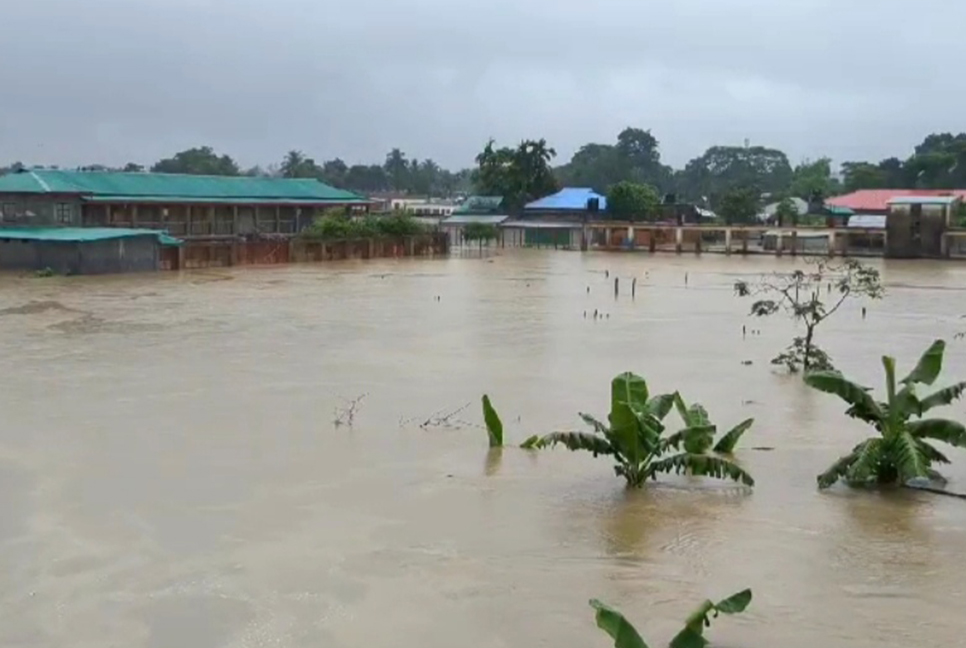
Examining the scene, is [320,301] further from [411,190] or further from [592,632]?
[411,190]

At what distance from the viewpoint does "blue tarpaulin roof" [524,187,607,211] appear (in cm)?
6681

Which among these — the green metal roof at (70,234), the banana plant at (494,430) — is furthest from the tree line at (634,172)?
the banana plant at (494,430)

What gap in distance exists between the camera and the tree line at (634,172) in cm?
7112

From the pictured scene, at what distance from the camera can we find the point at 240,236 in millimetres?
52844

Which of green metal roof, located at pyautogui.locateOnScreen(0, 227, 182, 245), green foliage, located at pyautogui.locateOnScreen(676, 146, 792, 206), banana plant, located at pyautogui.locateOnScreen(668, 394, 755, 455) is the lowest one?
banana plant, located at pyautogui.locateOnScreen(668, 394, 755, 455)

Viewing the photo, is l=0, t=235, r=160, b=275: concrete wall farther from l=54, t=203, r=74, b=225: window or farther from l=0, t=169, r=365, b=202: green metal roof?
l=54, t=203, r=74, b=225: window

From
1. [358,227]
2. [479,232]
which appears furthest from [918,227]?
[358,227]

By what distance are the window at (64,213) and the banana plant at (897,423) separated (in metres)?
40.2

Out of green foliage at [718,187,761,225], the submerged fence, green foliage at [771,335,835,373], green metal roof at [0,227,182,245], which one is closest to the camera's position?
green foliage at [771,335,835,373]

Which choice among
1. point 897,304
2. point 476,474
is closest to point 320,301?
point 897,304

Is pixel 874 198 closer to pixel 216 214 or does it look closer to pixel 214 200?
pixel 216 214

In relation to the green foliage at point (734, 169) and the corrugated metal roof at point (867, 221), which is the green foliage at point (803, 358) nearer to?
the corrugated metal roof at point (867, 221)

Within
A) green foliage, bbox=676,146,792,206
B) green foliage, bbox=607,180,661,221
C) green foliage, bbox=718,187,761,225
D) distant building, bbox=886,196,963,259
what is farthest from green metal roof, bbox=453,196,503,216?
green foliage, bbox=676,146,792,206

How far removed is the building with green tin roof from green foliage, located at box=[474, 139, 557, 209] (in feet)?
39.9
